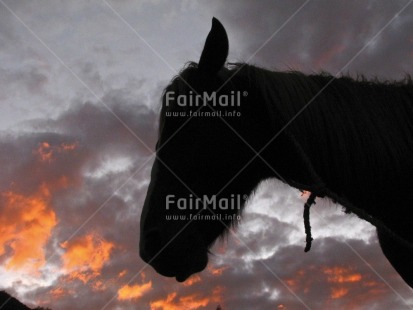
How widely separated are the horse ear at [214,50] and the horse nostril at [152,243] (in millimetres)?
1301

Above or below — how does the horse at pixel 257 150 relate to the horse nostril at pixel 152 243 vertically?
above

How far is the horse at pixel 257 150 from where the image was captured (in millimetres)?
2906

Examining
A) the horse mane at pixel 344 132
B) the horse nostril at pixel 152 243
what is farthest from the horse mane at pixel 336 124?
the horse nostril at pixel 152 243

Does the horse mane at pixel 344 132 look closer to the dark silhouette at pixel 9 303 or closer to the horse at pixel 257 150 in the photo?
the horse at pixel 257 150

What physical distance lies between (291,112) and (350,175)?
1.99 feet

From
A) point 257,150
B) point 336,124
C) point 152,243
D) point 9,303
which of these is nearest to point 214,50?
point 257,150

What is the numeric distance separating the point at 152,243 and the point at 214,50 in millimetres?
1434

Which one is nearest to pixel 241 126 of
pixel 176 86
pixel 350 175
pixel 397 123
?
pixel 176 86

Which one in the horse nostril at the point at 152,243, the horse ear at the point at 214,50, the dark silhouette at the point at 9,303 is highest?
the horse ear at the point at 214,50

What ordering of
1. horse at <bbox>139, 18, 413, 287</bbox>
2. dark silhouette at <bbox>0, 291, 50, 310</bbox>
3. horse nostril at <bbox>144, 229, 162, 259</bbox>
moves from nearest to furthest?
horse nostril at <bbox>144, 229, 162, 259</bbox>, horse at <bbox>139, 18, 413, 287</bbox>, dark silhouette at <bbox>0, 291, 50, 310</bbox>

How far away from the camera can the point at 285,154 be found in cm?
316

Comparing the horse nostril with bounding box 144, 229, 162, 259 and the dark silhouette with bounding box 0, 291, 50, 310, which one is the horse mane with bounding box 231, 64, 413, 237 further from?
the dark silhouette with bounding box 0, 291, 50, 310

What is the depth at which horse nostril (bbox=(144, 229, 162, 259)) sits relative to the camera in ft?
9.17

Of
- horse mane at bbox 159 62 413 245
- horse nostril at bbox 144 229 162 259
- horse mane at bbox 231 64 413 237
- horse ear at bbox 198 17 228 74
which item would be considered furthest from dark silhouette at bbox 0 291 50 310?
horse mane at bbox 231 64 413 237
